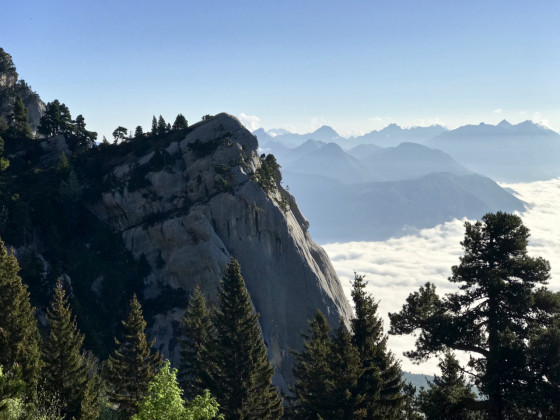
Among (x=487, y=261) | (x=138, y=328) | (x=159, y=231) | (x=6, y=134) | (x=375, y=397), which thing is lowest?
(x=375, y=397)

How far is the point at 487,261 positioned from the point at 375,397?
1286 centimetres

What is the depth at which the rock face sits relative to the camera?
10938cm

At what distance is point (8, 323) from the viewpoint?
34.0m

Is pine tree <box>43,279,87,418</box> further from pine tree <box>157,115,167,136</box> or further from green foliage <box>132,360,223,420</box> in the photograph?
pine tree <box>157,115,167,136</box>

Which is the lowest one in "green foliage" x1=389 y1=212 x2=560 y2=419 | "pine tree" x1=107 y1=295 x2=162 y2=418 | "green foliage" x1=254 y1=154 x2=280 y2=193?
"pine tree" x1=107 y1=295 x2=162 y2=418

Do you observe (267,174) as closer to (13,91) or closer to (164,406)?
(164,406)

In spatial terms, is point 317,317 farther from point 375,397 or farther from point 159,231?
point 159,231

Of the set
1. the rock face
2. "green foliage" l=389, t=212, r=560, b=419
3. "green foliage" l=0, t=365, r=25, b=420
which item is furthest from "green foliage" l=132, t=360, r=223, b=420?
the rock face

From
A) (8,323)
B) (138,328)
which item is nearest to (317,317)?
(138,328)

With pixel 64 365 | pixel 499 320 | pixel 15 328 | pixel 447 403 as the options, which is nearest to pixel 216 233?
pixel 64 365

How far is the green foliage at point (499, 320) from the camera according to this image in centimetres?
2209

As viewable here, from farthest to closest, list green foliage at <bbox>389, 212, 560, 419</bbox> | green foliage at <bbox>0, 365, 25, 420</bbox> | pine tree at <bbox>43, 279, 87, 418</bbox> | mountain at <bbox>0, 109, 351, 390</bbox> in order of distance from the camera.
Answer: mountain at <bbox>0, 109, 351, 390</bbox>
pine tree at <bbox>43, 279, 87, 418</bbox>
green foliage at <bbox>389, 212, 560, 419</bbox>
green foliage at <bbox>0, 365, 25, 420</bbox>

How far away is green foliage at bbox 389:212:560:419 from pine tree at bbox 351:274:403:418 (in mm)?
4976

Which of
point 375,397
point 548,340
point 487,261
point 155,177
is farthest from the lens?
point 155,177
